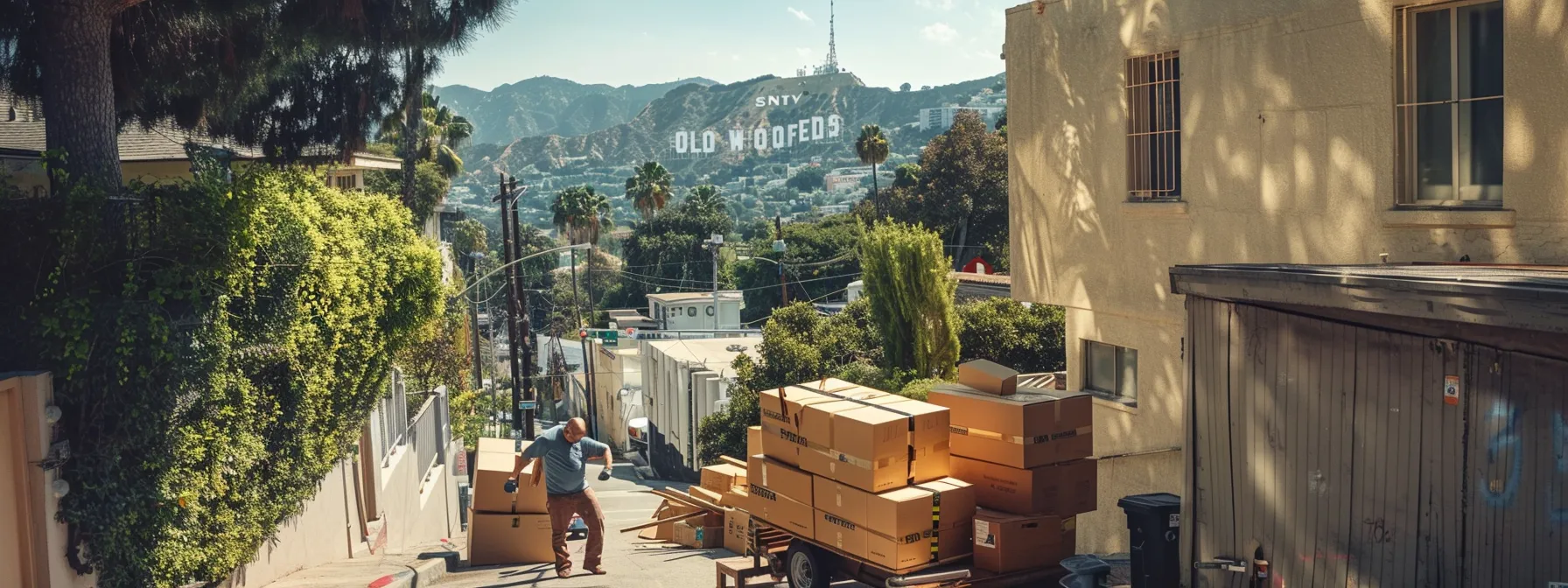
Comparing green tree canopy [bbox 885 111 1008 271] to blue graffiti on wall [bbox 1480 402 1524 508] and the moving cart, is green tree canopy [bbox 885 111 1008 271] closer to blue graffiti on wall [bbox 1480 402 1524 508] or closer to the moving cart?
the moving cart

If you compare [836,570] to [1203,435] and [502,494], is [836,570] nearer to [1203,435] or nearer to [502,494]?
[1203,435]

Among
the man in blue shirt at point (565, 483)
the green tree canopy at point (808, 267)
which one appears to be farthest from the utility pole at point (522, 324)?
the green tree canopy at point (808, 267)

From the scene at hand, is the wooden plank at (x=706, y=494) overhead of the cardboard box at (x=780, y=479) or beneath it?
beneath

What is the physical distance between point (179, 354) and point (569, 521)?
4.99 m

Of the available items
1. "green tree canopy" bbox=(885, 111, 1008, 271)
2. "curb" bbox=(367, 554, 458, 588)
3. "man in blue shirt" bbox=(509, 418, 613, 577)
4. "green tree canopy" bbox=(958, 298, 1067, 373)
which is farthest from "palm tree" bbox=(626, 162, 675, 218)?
"man in blue shirt" bbox=(509, 418, 613, 577)

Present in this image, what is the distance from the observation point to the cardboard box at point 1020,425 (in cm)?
959

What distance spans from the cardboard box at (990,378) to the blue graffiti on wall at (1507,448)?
4.71 meters

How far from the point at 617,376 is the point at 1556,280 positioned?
47.4 metres

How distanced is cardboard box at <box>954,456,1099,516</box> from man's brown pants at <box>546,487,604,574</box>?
4.40m

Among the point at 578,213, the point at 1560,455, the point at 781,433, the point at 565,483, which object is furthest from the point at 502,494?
the point at 578,213

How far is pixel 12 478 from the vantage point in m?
7.64

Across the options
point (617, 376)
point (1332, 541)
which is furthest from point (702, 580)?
point (617, 376)

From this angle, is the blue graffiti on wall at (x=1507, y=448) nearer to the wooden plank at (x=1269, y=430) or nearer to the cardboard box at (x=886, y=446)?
the wooden plank at (x=1269, y=430)

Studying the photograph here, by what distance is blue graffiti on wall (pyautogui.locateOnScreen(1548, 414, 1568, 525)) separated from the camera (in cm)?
498
